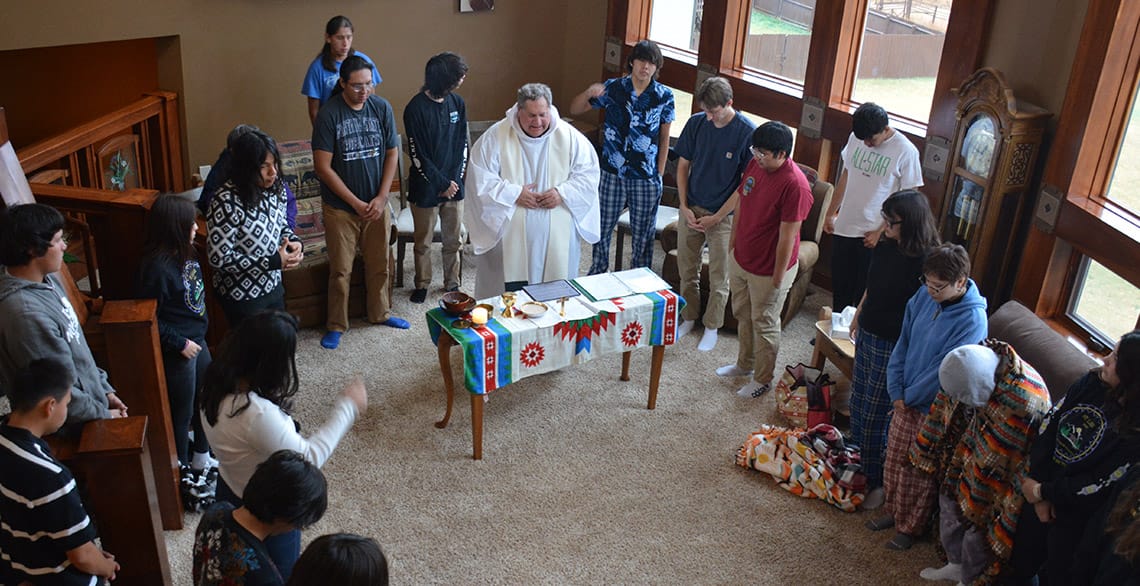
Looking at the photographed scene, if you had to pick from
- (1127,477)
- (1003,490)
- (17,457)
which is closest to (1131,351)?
(1127,477)

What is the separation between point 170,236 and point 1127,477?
353 cm

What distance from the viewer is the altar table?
4.59 m

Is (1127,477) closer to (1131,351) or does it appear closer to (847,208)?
(1131,351)

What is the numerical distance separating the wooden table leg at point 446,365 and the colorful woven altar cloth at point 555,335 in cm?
6

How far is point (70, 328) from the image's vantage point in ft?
10.7

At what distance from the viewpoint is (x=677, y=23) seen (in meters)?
7.71

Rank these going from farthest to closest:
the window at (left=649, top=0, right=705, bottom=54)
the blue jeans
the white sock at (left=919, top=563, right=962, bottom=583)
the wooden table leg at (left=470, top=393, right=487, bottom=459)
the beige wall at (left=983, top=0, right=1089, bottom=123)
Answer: the window at (left=649, top=0, right=705, bottom=54)
the beige wall at (left=983, top=0, right=1089, bottom=123)
the wooden table leg at (left=470, top=393, right=487, bottom=459)
the white sock at (left=919, top=563, right=962, bottom=583)
the blue jeans

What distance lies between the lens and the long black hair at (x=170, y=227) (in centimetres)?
379

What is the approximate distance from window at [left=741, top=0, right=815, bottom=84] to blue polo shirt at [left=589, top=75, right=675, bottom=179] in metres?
1.25

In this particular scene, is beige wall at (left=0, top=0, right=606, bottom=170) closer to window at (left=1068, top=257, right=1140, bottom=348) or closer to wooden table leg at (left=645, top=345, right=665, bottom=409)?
wooden table leg at (left=645, top=345, right=665, bottom=409)

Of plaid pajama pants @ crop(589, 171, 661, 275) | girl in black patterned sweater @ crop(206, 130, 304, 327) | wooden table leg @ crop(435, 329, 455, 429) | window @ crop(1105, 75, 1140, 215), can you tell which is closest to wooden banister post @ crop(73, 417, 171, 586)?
girl in black patterned sweater @ crop(206, 130, 304, 327)

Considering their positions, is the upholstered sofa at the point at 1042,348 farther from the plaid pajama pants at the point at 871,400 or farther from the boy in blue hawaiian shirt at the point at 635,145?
the boy in blue hawaiian shirt at the point at 635,145

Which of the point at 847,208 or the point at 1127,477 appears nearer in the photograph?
the point at 1127,477

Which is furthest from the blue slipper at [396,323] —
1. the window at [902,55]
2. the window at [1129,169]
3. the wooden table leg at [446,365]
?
the window at [1129,169]
